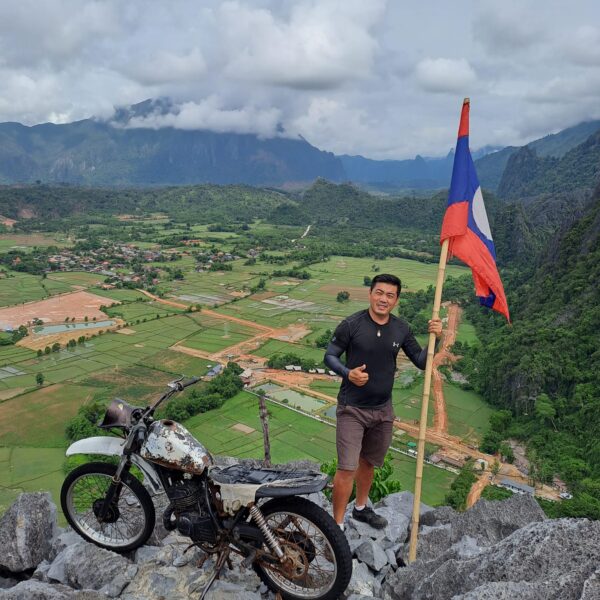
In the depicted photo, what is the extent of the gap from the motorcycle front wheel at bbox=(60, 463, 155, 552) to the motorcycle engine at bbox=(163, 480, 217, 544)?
532 millimetres

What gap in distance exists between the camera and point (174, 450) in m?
4.74

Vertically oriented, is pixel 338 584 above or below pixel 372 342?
below

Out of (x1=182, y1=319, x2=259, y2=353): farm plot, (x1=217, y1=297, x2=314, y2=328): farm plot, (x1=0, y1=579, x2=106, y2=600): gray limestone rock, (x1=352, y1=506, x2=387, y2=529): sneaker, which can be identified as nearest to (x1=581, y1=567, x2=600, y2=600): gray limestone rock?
(x1=352, y1=506, x2=387, y2=529): sneaker

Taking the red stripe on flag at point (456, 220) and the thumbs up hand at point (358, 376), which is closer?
the thumbs up hand at point (358, 376)

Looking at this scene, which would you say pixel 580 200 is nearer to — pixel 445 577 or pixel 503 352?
pixel 503 352

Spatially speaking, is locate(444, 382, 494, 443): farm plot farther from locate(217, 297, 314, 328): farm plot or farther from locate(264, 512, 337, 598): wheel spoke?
locate(264, 512, 337, 598): wheel spoke

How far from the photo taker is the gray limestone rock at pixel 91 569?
4859 mm

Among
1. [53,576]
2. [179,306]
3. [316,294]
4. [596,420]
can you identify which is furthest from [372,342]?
[316,294]

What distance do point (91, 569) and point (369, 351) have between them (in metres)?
3.49

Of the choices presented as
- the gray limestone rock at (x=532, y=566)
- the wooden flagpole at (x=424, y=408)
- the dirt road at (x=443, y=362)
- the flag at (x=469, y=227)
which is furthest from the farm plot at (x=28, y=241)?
the gray limestone rock at (x=532, y=566)

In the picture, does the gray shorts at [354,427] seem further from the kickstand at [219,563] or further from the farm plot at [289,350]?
the farm plot at [289,350]

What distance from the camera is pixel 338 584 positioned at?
4355mm

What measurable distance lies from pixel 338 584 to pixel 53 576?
2.96m

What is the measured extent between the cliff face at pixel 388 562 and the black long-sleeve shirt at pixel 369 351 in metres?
1.64
